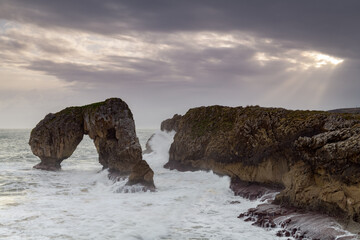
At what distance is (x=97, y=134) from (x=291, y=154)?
72.2 ft

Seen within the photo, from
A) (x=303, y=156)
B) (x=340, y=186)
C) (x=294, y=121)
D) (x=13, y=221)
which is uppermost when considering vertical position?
(x=294, y=121)

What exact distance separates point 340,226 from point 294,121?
8.96 metres

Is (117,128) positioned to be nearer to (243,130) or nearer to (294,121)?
(243,130)

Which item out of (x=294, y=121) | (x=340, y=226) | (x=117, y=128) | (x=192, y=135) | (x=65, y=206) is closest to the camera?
(x=340, y=226)

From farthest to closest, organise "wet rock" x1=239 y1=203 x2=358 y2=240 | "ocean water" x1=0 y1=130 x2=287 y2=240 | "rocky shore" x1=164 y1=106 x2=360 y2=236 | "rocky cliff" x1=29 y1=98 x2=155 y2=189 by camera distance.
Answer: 1. "rocky cliff" x1=29 y1=98 x2=155 y2=189
2. "rocky shore" x1=164 y1=106 x2=360 y2=236
3. "ocean water" x1=0 y1=130 x2=287 y2=240
4. "wet rock" x1=239 y1=203 x2=358 y2=240

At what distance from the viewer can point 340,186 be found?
56.3ft

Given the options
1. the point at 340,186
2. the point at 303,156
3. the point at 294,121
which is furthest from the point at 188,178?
the point at 340,186

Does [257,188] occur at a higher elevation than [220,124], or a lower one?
lower

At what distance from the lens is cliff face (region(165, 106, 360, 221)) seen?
17.1m

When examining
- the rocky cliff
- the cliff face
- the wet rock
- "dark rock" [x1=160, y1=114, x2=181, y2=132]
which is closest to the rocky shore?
the cliff face

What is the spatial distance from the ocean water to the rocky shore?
7.99 ft

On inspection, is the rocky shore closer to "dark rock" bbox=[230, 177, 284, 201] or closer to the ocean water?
"dark rock" bbox=[230, 177, 284, 201]

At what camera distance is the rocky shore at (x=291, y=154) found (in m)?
17.1

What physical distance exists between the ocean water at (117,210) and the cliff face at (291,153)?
2.61 metres
